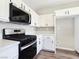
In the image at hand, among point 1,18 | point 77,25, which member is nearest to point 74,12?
point 77,25

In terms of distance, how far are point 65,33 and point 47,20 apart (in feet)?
4.01

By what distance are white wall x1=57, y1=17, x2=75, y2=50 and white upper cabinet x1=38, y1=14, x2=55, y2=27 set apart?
536 millimetres

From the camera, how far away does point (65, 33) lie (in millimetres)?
3613

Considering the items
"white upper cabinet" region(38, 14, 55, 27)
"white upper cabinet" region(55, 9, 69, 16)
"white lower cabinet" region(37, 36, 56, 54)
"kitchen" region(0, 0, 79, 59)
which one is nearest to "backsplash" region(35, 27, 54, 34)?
"kitchen" region(0, 0, 79, 59)

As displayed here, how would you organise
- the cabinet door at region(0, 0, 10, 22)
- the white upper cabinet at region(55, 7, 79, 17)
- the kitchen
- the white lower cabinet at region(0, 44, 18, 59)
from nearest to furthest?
the white lower cabinet at region(0, 44, 18, 59), the cabinet door at region(0, 0, 10, 22), the kitchen, the white upper cabinet at region(55, 7, 79, 17)

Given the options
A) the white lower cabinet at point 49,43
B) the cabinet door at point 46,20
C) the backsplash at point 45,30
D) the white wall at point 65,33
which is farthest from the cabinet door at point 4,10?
the white wall at point 65,33

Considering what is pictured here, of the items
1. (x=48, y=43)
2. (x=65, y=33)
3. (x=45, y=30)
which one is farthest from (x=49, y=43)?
(x=65, y=33)

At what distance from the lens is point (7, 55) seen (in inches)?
38.9

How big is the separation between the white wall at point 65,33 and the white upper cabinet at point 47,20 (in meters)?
0.54

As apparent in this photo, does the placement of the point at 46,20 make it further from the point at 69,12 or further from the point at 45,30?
the point at 69,12

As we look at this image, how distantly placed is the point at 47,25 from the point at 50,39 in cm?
80

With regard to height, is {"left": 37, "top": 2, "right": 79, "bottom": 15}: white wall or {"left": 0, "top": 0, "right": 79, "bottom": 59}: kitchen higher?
{"left": 37, "top": 2, "right": 79, "bottom": 15}: white wall

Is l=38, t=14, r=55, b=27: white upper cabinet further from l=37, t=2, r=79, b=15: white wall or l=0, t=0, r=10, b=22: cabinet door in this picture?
l=0, t=0, r=10, b=22: cabinet door

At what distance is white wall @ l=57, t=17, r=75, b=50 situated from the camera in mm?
3490
